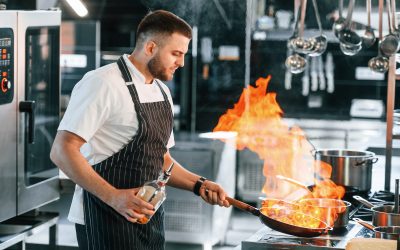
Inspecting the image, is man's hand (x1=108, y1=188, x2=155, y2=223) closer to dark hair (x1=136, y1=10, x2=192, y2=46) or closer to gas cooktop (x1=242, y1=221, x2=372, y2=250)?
gas cooktop (x1=242, y1=221, x2=372, y2=250)

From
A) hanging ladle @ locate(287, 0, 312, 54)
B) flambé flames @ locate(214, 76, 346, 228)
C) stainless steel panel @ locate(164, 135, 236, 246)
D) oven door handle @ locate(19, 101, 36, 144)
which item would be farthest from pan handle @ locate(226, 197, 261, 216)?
stainless steel panel @ locate(164, 135, 236, 246)

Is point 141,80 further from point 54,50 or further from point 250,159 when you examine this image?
point 250,159

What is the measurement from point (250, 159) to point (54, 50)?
322 cm

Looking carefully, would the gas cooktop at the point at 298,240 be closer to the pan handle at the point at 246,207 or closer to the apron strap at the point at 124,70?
the pan handle at the point at 246,207

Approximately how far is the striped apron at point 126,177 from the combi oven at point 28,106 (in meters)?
0.63

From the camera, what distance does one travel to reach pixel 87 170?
2.57 meters

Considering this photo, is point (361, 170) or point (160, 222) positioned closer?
point (160, 222)

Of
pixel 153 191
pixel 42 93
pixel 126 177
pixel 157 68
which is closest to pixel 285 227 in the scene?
pixel 153 191

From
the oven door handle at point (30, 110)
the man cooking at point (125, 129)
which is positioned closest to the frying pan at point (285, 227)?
the man cooking at point (125, 129)

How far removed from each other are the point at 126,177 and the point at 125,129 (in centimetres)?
18

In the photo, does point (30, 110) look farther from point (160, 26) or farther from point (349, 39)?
point (349, 39)

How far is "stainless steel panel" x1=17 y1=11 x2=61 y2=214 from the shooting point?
11.0ft

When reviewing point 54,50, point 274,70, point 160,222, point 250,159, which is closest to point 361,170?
point 160,222

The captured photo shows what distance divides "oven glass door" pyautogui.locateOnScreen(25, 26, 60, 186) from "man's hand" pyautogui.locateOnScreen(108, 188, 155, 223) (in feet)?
3.31
